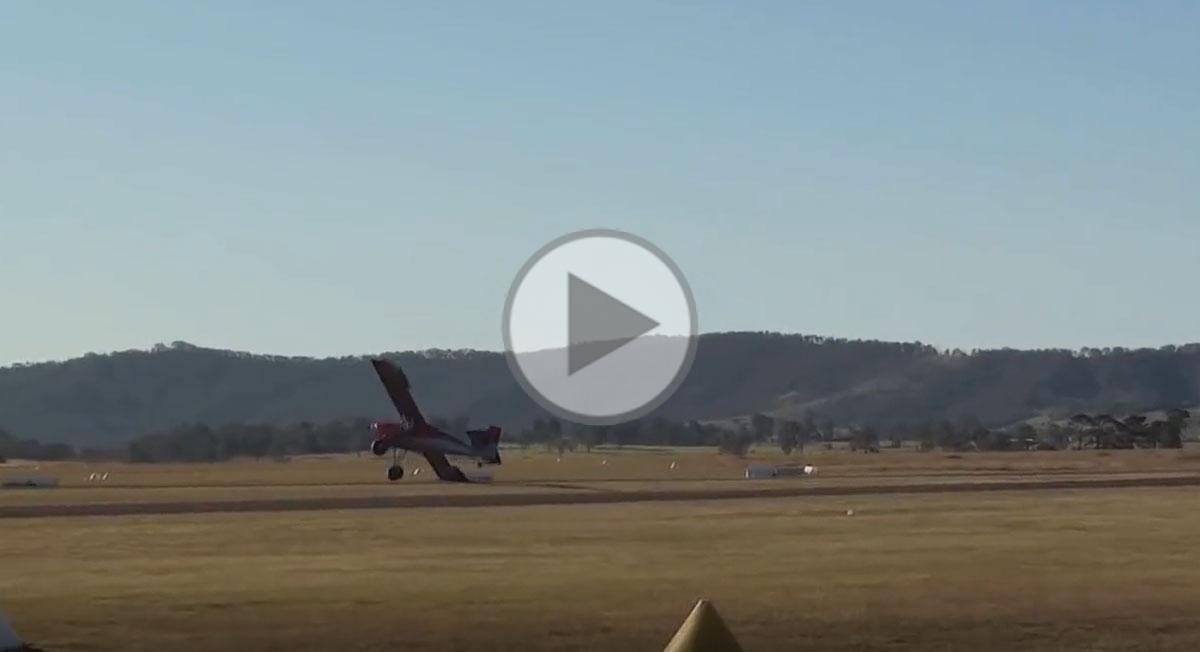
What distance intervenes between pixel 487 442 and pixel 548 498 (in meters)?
33.6

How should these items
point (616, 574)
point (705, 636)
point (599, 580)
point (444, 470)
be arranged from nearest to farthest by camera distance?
point (705, 636) → point (599, 580) → point (616, 574) → point (444, 470)

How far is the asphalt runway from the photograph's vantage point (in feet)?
204

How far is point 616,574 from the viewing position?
38562 millimetres

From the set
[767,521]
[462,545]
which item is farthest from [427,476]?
[462,545]

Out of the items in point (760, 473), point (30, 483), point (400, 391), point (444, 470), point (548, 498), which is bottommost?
point (548, 498)

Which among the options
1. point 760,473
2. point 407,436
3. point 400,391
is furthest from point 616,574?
point 760,473

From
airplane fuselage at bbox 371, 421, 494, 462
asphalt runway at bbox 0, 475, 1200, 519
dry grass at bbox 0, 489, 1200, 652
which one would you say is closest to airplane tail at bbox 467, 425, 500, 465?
airplane fuselage at bbox 371, 421, 494, 462

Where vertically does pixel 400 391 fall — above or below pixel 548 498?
above

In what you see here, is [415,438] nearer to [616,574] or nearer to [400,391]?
[400,391]

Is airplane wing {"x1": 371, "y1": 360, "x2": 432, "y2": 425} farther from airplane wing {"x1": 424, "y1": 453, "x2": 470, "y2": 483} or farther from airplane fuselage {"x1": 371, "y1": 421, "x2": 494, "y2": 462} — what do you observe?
airplane wing {"x1": 424, "y1": 453, "x2": 470, "y2": 483}

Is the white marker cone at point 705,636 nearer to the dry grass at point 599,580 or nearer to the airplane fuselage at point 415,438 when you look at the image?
the dry grass at point 599,580

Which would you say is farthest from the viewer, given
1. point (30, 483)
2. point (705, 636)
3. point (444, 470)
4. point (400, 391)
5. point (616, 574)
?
point (444, 470)

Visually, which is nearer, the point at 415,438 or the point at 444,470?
the point at 415,438

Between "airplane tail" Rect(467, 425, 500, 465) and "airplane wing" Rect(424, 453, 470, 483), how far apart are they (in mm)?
5462
